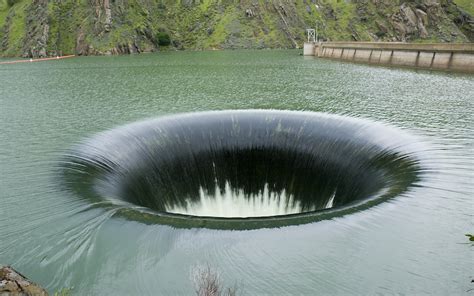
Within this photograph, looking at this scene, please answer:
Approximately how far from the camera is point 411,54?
57844mm

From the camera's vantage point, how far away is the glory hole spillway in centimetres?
1392

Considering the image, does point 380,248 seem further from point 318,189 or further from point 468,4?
point 468,4

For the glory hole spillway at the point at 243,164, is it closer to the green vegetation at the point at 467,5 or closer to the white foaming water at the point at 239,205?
the white foaming water at the point at 239,205

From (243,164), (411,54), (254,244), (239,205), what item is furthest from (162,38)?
(254,244)

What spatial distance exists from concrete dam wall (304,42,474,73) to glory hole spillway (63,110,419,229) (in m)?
34.8

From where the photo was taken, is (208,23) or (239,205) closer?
(239,205)

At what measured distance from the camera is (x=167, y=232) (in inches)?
374

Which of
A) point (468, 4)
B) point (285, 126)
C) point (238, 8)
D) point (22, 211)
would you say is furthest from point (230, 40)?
point (22, 211)

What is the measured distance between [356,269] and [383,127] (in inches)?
501

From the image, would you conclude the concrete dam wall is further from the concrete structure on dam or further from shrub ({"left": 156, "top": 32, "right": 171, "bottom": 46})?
shrub ({"left": 156, "top": 32, "right": 171, "bottom": 46})

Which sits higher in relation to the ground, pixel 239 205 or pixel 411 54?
pixel 411 54

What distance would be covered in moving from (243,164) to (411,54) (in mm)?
47598

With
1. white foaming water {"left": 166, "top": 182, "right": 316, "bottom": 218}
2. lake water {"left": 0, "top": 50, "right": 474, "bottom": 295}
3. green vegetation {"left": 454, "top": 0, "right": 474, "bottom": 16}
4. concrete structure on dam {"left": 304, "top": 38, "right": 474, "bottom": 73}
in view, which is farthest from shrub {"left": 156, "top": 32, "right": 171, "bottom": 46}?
white foaming water {"left": 166, "top": 182, "right": 316, "bottom": 218}

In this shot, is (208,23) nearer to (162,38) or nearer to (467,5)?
(162,38)
